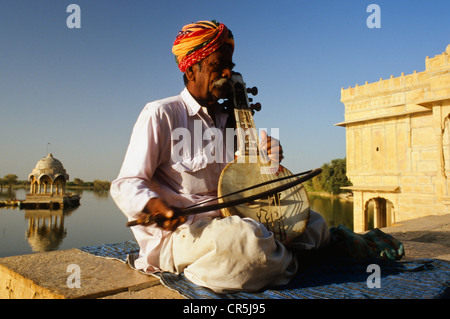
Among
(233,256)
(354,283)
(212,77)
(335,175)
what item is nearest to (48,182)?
(335,175)

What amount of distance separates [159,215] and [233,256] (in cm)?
38

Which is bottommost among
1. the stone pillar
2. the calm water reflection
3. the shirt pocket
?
the calm water reflection

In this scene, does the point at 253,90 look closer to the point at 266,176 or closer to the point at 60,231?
the point at 266,176

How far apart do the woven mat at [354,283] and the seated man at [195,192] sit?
59mm

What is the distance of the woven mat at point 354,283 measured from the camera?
1.42 meters

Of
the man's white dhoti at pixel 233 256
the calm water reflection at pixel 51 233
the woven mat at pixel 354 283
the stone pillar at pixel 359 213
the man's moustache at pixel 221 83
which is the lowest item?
the calm water reflection at pixel 51 233

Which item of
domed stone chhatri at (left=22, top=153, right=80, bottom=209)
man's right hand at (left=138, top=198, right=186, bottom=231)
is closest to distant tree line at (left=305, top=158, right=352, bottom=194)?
domed stone chhatri at (left=22, top=153, right=80, bottom=209)

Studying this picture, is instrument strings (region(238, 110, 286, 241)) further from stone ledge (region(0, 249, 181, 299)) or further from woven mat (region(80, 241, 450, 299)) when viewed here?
stone ledge (region(0, 249, 181, 299))

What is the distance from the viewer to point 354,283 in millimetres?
1612

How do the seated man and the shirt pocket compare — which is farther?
the shirt pocket

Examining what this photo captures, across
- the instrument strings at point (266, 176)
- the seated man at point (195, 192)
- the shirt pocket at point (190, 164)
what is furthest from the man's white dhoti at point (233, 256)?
the shirt pocket at point (190, 164)

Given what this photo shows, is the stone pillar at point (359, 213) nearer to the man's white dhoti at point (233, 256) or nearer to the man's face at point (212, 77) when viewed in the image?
the man's face at point (212, 77)

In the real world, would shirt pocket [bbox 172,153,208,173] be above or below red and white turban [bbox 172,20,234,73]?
below

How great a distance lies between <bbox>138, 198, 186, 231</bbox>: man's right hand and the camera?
1372mm
